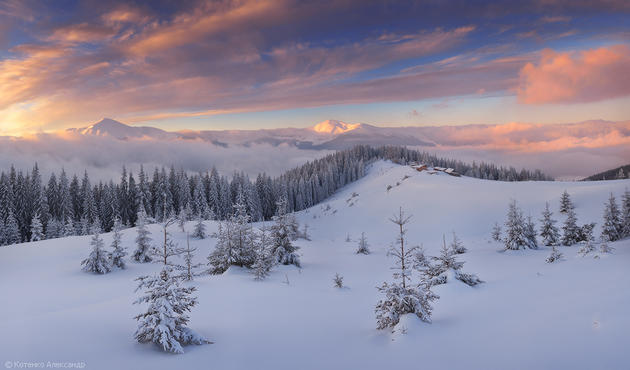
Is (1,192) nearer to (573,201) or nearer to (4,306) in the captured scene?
(4,306)

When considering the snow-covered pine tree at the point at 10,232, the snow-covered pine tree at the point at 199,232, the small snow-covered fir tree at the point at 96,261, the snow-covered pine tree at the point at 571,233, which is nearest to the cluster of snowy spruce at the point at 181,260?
the small snow-covered fir tree at the point at 96,261

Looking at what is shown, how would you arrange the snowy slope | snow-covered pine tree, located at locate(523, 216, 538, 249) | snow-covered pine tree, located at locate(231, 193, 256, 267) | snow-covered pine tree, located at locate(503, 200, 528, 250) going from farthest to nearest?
snow-covered pine tree, located at locate(523, 216, 538, 249) < snow-covered pine tree, located at locate(503, 200, 528, 250) < snow-covered pine tree, located at locate(231, 193, 256, 267) < the snowy slope

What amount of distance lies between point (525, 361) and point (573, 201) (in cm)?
5172

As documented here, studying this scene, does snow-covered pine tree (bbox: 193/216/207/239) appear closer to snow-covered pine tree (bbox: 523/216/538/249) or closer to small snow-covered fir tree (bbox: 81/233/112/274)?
small snow-covered fir tree (bbox: 81/233/112/274)

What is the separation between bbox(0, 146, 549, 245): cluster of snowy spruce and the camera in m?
69.4

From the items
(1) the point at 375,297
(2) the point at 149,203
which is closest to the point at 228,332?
(1) the point at 375,297

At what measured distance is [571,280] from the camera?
13.2m

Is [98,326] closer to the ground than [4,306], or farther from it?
farther from it

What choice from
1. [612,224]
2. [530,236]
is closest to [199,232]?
[530,236]

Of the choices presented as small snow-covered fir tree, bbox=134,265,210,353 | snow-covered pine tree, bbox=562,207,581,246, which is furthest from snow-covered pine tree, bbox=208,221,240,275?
snow-covered pine tree, bbox=562,207,581,246

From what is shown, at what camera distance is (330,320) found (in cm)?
1147

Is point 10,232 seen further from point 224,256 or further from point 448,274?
point 448,274

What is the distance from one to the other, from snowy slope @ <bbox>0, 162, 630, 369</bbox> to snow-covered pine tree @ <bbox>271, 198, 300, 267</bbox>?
3.66 ft

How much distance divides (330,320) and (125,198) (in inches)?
3659
